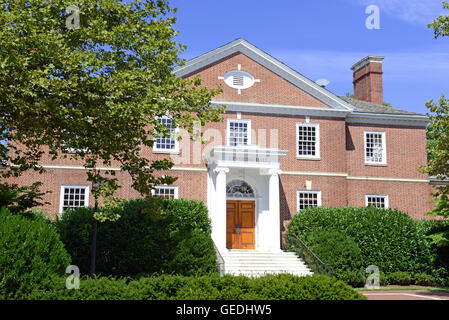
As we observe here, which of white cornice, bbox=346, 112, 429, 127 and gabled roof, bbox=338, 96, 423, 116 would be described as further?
gabled roof, bbox=338, 96, 423, 116

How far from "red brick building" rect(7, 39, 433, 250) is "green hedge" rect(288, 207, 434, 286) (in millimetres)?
2098

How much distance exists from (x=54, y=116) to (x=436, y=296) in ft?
49.4

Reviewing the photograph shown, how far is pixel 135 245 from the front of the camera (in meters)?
19.1

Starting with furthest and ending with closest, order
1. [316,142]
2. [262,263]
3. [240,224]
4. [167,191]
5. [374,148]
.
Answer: [374,148]
[316,142]
[240,224]
[167,191]
[262,263]

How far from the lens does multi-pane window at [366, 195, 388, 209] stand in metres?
25.8

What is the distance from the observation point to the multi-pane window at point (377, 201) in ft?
84.8

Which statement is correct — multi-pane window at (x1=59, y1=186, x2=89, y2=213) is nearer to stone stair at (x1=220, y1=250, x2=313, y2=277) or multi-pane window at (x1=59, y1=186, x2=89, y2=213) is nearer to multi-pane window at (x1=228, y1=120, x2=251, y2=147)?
stone stair at (x1=220, y1=250, x2=313, y2=277)

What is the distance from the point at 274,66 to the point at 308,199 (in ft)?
24.9

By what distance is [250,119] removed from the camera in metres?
24.7

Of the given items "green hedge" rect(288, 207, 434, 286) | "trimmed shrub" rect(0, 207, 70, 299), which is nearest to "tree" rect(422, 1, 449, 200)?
"green hedge" rect(288, 207, 434, 286)

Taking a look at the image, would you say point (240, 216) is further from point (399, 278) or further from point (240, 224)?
point (399, 278)

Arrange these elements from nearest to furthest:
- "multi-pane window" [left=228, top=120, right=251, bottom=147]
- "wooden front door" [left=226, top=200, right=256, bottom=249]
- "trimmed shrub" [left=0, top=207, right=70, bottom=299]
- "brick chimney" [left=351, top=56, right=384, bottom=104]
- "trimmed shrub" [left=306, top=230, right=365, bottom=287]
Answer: "trimmed shrub" [left=0, top=207, right=70, bottom=299] < "trimmed shrub" [left=306, top=230, right=365, bottom=287] < "wooden front door" [left=226, top=200, right=256, bottom=249] < "multi-pane window" [left=228, top=120, right=251, bottom=147] < "brick chimney" [left=351, top=56, right=384, bottom=104]

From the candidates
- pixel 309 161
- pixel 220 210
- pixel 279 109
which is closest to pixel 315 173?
pixel 309 161

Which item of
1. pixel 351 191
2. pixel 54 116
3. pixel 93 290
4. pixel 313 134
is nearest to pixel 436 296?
pixel 351 191
